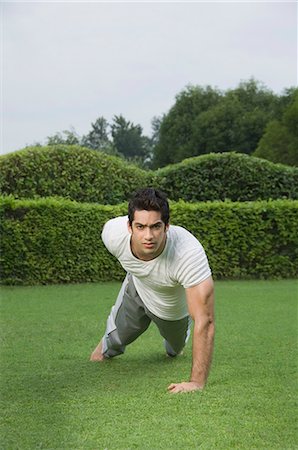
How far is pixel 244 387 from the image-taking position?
16.4 ft

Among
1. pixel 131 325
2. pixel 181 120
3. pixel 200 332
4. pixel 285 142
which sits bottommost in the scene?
pixel 131 325

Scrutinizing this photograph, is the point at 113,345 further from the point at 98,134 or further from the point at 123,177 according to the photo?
the point at 98,134

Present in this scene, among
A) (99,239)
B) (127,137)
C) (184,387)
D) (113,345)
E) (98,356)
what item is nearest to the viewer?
(184,387)

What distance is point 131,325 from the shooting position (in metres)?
5.89

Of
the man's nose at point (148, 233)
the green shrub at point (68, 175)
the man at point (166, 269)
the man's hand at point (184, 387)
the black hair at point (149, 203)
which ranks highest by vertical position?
the green shrub at point (68, 175)

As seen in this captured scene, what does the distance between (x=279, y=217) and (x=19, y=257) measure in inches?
201

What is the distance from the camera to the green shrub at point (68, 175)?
13992 millimetres

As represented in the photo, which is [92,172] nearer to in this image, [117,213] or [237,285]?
[117,213]

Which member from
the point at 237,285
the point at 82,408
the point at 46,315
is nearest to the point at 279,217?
the point at 237,285

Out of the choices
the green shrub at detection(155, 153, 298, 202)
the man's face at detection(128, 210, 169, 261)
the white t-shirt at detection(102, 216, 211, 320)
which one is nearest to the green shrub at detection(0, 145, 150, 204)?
the green shrub at detection(155, 153, 298, 202)

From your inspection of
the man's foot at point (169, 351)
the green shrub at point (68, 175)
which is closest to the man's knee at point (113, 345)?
the man's foot at point (169, 351)

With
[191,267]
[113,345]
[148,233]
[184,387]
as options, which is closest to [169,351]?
[113,345]

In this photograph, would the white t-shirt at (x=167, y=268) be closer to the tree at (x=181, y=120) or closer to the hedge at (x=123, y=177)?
the hedge at (x=123, y=177)

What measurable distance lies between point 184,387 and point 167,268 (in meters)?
0.83
